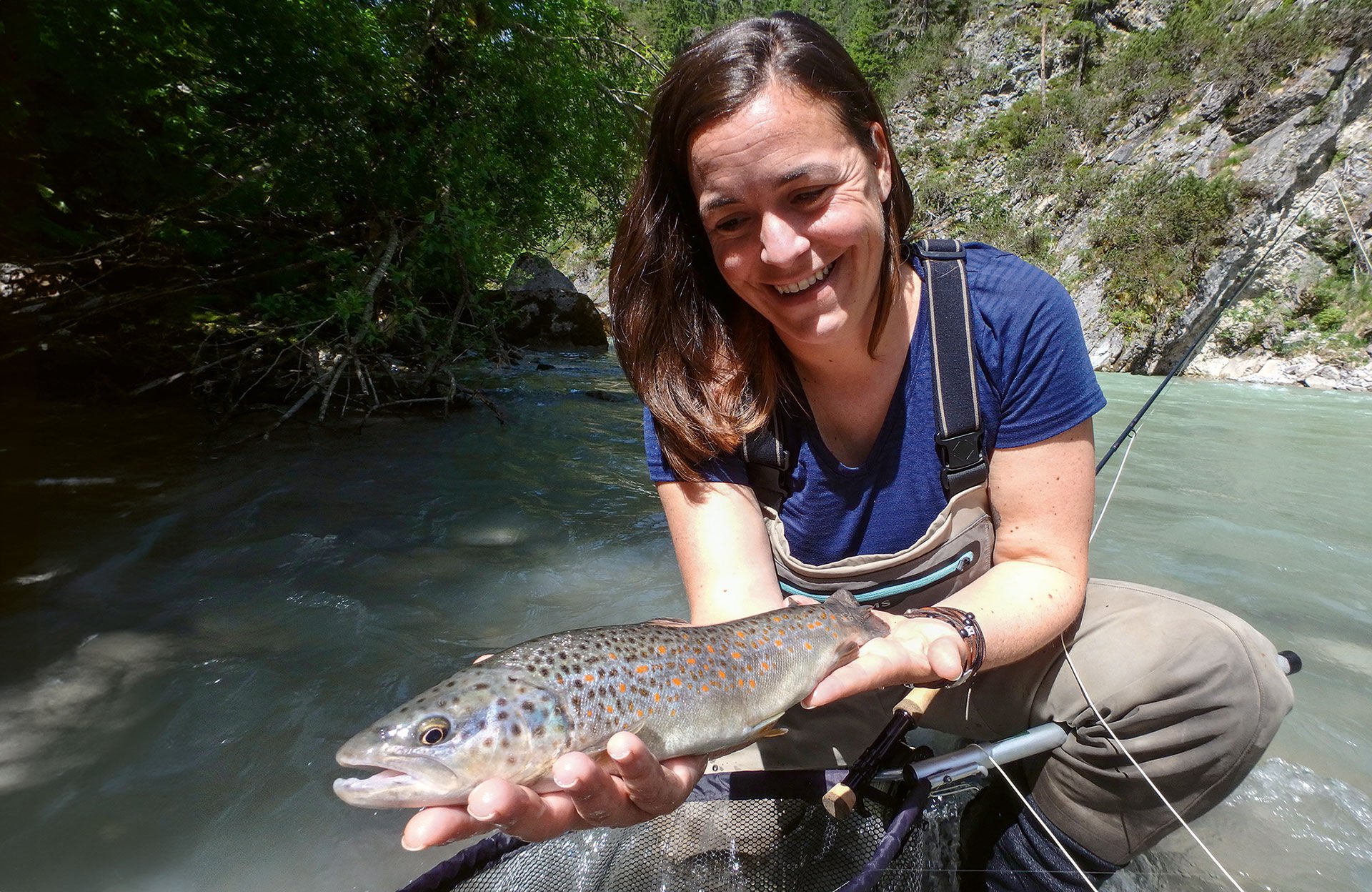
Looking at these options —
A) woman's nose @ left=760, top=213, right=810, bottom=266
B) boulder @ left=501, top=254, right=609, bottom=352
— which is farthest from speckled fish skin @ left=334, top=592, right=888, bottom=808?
boulder @ left=501, top=254, right=609, bottom=352

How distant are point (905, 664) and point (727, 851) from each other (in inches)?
29.1

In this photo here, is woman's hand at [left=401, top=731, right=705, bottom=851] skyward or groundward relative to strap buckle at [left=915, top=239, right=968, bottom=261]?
groundward

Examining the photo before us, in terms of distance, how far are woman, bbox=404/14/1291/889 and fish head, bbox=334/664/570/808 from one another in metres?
0.16

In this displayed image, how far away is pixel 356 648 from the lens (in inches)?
145

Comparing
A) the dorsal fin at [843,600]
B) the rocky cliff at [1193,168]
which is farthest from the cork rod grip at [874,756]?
the rocky cliff at [1193,168]

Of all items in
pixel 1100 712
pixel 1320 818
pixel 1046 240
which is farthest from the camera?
pixel 1046 240

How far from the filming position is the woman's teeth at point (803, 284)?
204 centimetres

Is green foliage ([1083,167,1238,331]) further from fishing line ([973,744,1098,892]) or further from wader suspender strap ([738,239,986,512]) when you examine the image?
fishing line ([973,744,1098,892])

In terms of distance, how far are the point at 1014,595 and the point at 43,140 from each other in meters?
7.09

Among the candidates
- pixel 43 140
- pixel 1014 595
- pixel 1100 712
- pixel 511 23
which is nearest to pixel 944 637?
pixel 1014 595

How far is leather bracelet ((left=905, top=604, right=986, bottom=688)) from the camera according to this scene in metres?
1.80

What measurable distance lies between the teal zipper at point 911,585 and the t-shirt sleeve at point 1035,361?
403 mm

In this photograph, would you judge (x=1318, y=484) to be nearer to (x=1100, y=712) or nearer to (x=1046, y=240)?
(x=1100, y=712)

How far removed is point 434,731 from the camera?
152 centimetres
